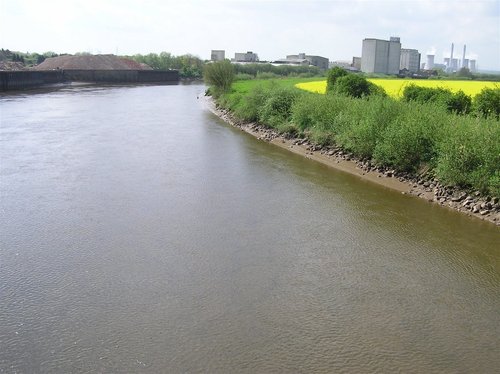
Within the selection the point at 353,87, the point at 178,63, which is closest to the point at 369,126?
the point at 353,87

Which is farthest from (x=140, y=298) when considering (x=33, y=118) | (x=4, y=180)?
(x=33, y=118)

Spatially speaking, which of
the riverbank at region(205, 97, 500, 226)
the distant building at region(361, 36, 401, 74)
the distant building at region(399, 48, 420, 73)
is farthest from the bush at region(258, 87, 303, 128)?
the distant building at region(399, 48, 420, 73)

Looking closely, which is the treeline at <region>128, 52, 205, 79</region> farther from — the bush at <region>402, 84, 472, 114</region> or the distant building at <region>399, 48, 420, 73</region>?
the bush at <region>402, 84, 472, 114</region>

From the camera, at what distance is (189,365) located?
7.64 m

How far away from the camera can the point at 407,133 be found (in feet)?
60.6

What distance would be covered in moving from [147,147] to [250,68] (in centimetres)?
7347

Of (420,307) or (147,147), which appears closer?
(420,307)

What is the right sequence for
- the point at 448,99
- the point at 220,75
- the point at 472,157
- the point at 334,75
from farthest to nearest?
the point at 220,75 → the point at 334,75 → the point at 448,99 → the point at 472,157

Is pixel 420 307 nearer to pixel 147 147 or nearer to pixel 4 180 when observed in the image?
pixel 4 180

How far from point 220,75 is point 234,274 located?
38119 mm

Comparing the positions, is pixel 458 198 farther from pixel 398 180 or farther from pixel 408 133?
pixel 408 133

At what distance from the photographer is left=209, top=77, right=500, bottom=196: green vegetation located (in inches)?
618

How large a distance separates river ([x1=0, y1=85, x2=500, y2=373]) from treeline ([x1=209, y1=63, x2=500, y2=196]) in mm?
1487

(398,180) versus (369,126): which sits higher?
(369,126)
